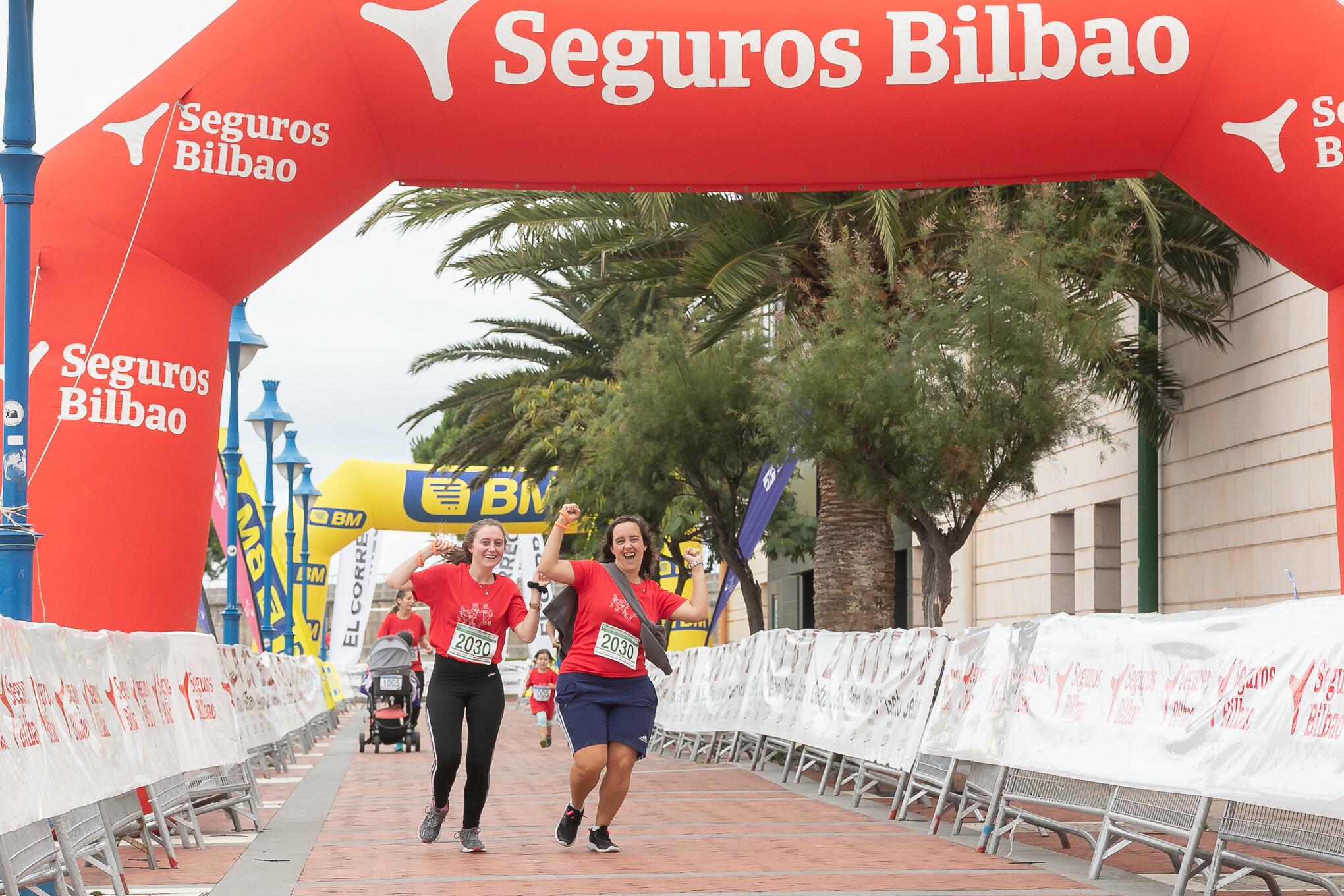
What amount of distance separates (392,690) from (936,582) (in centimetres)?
765

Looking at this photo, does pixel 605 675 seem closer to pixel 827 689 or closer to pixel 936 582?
pixel 827 689

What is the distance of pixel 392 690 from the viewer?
21.0 metres

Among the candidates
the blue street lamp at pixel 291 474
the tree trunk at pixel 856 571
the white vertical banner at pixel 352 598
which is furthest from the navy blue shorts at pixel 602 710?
the white vertical banner at pixel 352 598

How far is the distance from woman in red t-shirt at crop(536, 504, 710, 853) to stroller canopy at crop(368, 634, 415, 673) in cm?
1145

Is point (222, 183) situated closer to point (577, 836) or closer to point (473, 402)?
point (577, 836)

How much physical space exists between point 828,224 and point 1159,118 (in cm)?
683

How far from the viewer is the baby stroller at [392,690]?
Answer: 2066 centimetres

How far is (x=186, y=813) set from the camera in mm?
10070

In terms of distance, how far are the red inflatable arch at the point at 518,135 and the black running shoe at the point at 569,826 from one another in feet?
9.51

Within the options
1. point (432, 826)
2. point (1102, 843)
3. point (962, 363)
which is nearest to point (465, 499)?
point (962, 363)

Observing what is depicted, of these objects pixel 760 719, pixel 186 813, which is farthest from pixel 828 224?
pixel 186 813

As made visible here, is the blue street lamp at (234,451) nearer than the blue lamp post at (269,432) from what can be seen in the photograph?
Yes

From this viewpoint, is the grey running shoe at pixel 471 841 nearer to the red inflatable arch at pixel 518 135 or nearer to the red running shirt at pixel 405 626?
the red inflatable arch at pixel 518 135

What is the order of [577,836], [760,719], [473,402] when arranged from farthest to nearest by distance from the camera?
[473,402]
[760,719]
[577,836]
